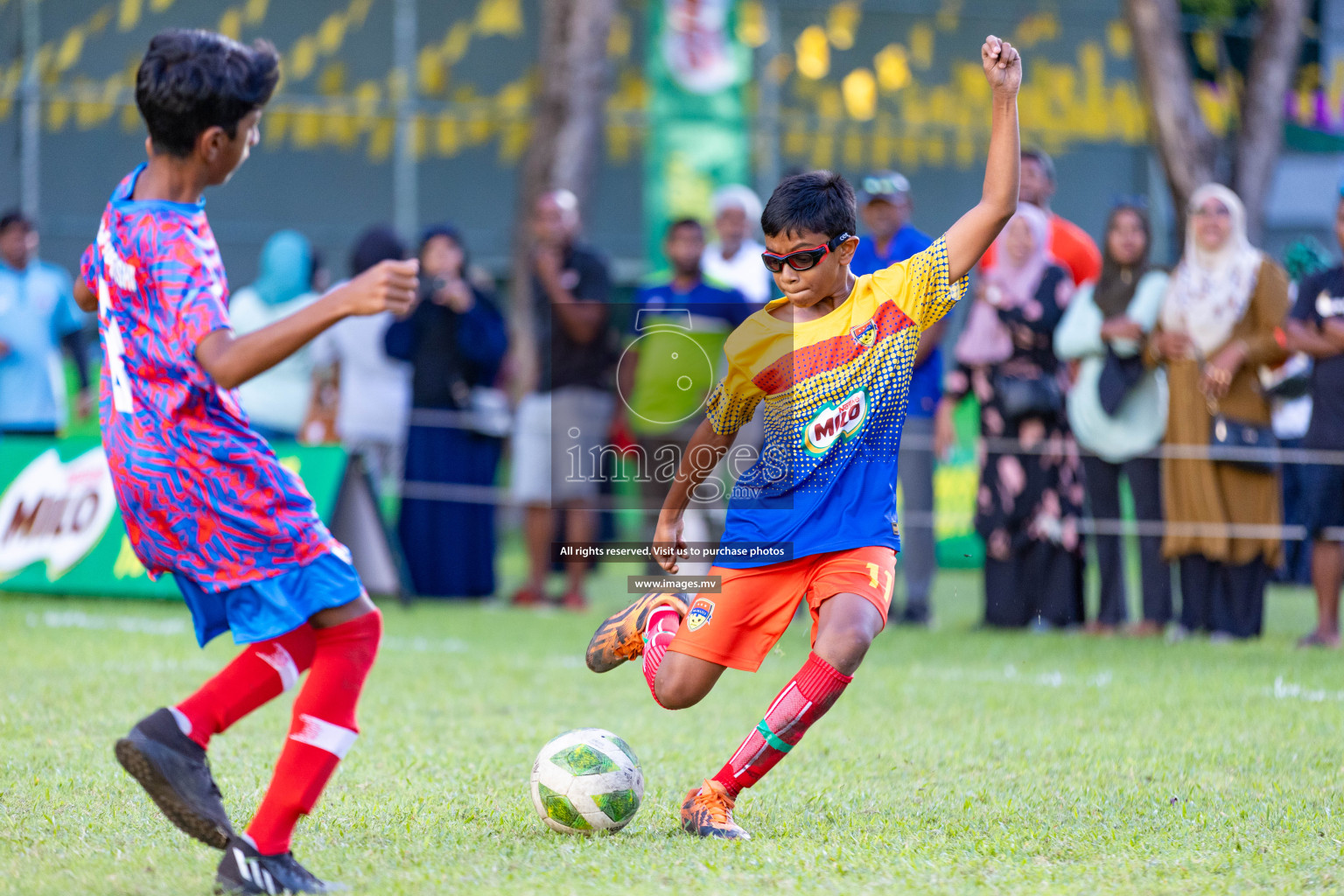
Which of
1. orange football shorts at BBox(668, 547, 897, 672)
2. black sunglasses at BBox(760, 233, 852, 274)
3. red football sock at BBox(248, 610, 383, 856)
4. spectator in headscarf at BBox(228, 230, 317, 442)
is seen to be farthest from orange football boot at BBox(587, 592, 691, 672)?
spectator in headscarf at BBox(228, 230, 317, 442)

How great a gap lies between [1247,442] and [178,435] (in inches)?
268

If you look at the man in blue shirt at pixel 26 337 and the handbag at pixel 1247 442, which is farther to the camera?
the man in blue shirt at pixel 26 337

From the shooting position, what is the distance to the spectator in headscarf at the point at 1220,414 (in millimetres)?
8945

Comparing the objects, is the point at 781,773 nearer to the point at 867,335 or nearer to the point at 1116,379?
the point at 867,335

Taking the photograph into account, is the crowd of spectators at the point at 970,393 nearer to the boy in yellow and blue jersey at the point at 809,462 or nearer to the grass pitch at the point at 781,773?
the grass pitch at the point at 781,773

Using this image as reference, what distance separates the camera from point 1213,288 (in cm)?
905

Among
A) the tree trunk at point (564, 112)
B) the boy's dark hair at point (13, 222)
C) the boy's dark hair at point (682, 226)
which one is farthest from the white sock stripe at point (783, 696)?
the tree trunk at point (564, 112)

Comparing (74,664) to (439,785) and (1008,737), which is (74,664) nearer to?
(439,785)

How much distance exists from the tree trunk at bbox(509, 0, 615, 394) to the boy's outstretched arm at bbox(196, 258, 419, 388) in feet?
39.8

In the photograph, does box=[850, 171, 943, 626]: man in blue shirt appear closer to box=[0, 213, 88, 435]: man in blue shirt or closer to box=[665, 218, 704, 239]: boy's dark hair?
box=[665, 218, 704, 239]: boy's dark hair

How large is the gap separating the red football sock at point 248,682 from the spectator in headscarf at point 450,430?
7.06 m

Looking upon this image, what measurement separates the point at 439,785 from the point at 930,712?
238 centimetres

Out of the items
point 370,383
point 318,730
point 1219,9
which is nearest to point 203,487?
point 318,730

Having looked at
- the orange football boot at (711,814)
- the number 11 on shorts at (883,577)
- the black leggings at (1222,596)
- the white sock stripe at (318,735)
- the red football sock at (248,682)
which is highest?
the number 11 on shorts at (883,577)
